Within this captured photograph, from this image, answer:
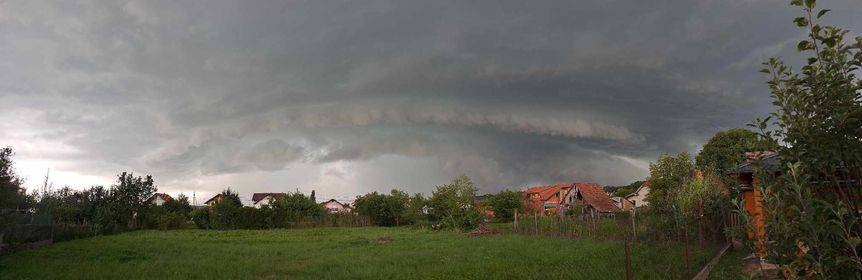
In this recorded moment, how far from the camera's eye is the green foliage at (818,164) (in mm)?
2734

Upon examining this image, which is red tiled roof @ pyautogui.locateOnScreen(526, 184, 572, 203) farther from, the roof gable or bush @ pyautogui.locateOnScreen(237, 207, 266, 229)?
bush @ pyautogui.locateOnScreen(237, 207, 266, 229)

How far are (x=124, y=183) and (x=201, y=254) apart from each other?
23.9 m

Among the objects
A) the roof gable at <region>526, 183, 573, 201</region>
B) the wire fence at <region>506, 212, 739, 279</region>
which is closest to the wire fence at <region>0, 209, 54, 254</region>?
the wire fence at <region>506, 212, 739, 279</region>

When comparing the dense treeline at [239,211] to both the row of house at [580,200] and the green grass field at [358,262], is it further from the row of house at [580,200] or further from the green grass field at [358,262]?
the green grass field at [358,262]

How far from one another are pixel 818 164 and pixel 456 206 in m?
32.8

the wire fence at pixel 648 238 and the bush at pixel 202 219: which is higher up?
the bush at pixel 202 219

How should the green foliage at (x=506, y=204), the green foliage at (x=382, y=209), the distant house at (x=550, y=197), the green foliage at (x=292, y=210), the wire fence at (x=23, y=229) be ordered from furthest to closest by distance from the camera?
1. the distant house at (x=550, y=197)
2. the green foliage at (x=506, y=204)
3. the green foliage at (x=382, y=209)
4. the green foliage at (x=292, y=210)
5. the wire fence at (x=23, y=229)

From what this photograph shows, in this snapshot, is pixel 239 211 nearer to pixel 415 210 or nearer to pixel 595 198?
pixel 415 210

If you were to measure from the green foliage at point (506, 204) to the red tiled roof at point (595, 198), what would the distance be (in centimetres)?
762

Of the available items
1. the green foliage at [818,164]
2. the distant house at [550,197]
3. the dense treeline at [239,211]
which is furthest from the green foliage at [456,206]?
the green foliage at [818,164]

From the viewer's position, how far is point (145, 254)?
1644 cm

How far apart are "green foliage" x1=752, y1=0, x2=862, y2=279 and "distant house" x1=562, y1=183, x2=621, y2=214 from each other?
4573cm

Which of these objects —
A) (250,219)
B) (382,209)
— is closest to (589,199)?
(382,209)

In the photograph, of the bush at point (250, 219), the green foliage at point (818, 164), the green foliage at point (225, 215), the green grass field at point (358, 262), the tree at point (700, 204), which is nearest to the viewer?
the green foliage at point (818, 164)
